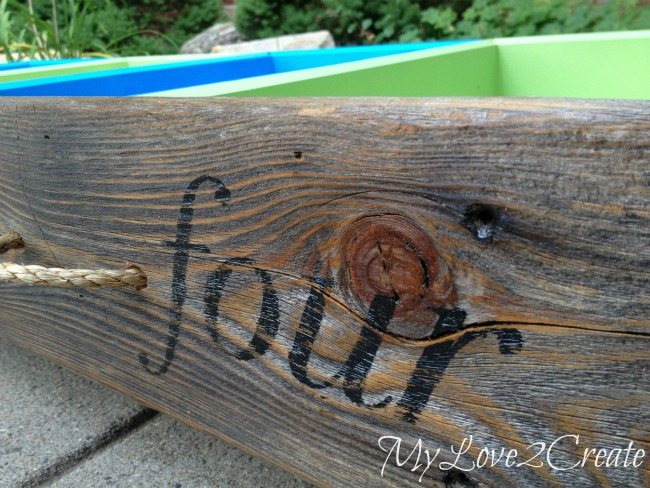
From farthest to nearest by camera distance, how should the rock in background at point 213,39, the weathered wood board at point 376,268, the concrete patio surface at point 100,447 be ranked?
1. the rock in background at point 213,39
2. the concrete patio surface at point 100,447
3. the weathered wood board at point 376,268

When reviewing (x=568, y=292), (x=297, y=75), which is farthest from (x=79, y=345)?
(x=568, y=292)

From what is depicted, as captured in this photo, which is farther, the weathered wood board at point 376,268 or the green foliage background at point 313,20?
the green foliage background at point 313,20

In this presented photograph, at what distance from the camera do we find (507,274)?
543mm

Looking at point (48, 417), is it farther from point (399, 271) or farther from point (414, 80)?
point (414, 80)

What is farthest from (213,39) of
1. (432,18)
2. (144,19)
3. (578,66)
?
(578,66)

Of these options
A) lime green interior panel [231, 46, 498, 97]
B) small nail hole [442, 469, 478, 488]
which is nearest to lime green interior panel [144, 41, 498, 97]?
lime green interior panel [231, 46, 498, 97]

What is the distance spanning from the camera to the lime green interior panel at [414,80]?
3.13 feet

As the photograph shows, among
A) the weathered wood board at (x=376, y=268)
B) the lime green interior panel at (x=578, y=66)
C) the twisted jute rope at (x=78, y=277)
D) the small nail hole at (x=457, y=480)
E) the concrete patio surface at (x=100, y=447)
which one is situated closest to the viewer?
the weathered wood board at (x=376, y=268)

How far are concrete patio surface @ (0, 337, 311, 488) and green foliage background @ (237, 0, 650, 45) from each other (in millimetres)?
3162

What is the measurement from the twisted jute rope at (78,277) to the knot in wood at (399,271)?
0.32 m

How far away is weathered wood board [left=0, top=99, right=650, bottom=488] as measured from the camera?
51cm

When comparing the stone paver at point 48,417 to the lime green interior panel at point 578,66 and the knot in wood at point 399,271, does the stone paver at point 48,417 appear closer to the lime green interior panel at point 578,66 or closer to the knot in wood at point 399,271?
the knot in wood at point 399,271

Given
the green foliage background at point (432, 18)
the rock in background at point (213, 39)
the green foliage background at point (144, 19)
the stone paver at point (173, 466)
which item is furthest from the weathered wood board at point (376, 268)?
the rock in background at point (213, 39)

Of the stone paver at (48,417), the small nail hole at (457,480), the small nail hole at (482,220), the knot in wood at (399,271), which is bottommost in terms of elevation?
the stone paver at (48,417)
